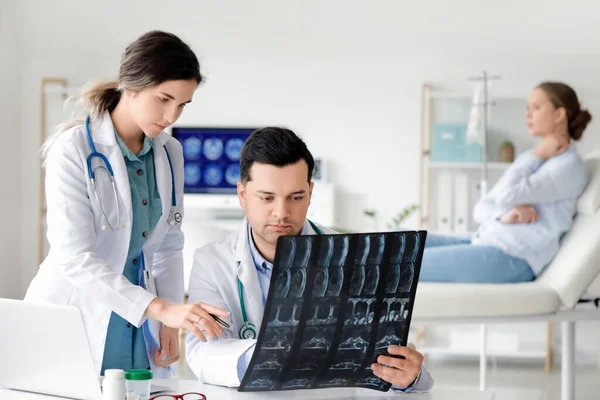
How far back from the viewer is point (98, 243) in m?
1.64

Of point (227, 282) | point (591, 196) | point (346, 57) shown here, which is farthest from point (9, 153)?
point (227, 282)

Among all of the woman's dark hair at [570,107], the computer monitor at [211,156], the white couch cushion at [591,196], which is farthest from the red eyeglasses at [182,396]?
the computer monitor at [211,156]

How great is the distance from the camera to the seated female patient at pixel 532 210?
108 inches

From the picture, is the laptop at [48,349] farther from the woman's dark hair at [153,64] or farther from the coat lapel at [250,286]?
the woman's dark hair at [153,64]

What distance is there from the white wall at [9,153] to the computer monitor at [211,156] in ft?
4.05

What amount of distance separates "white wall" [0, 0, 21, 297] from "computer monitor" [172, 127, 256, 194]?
1234 millimetres

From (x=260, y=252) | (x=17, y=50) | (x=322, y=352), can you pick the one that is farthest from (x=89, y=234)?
(x=17, y=50)

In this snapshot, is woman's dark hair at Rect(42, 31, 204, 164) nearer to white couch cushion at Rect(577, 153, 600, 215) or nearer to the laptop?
the laptop

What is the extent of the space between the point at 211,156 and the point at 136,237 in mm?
3883

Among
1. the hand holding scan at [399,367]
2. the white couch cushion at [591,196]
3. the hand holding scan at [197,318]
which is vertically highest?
the white couch cushion at [591,196]

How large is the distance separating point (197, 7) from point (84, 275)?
434cm

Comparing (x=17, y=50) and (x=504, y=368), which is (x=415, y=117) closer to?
(x=504, y=368)

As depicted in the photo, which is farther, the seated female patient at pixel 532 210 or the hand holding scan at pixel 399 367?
the seated female patient at pixel 532 210

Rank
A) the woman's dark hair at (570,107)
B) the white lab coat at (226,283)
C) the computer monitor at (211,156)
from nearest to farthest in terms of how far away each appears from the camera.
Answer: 1. the white lab coat at (226,283)
2. the woman's dark hair at (570,107)
3. the computer monitor at (211,156)
